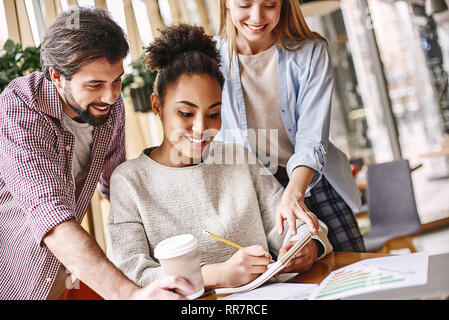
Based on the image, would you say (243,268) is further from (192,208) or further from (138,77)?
(138,77)

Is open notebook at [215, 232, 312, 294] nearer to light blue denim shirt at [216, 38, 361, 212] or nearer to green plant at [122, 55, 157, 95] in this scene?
light blue denim shirt at [216, 38, 361, 212]

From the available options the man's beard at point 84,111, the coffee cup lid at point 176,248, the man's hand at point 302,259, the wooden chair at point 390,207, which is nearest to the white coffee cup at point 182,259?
the coffee cup lid at point 176,248

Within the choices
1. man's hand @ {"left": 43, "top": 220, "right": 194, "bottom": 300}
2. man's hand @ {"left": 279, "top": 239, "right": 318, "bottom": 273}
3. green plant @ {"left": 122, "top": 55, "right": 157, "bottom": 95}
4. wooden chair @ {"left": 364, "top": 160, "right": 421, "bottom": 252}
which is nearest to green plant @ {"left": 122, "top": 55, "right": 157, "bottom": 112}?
green plant @ {"left": 122, "top": 55, "right": 157, "bottom": 95}

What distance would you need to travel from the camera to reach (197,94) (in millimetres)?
1045

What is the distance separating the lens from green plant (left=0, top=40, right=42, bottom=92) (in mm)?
1003

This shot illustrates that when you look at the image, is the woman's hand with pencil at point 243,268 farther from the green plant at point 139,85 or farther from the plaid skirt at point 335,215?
the green plant at point 139,85

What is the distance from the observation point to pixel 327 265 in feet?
3.14

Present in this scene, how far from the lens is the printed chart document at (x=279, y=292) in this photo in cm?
80

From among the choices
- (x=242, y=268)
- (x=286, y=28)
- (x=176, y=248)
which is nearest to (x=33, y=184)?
(x=176, y=248)

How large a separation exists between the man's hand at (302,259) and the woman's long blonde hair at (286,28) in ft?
1.63

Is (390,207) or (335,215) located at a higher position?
(335,215)

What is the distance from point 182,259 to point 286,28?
2.12 feet
